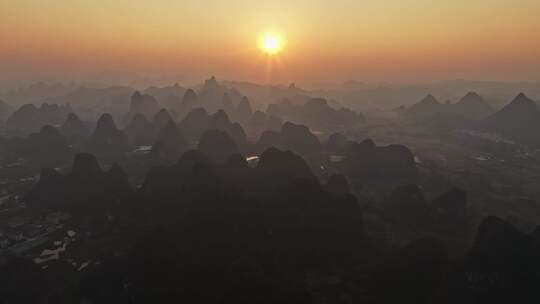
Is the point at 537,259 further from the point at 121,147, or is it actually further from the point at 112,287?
the point at 121,147

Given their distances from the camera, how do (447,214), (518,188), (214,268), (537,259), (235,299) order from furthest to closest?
(518,188) < (447,214) < (214,268) < (537,259) < (235,299)

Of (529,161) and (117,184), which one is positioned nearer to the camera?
(117,184)

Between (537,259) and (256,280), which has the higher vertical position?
(537,259)

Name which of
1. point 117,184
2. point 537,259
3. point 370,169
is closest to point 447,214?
point 537,259

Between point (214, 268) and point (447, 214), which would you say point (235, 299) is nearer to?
point (214, 268)

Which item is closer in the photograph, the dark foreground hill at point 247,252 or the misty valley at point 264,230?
the dark foreground hill at point 247,252

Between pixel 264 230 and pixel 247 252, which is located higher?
pixel 264 230

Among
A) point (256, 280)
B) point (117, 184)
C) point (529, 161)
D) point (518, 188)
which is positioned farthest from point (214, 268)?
point (529, 161)

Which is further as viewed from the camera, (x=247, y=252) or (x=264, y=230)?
(x=264, y=230)

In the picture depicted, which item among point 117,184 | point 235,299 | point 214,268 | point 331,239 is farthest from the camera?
point 117,184

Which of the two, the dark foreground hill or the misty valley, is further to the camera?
the misty valley
